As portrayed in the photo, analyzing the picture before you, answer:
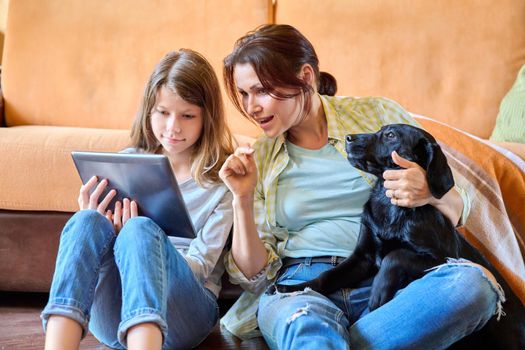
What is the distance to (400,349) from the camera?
112 centimetres

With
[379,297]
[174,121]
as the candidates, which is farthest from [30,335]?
[379,297]

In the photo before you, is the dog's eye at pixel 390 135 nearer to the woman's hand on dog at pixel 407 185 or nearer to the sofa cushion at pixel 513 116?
the woman's hand on dog at pixel 407 185

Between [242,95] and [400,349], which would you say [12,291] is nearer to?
[242,95]

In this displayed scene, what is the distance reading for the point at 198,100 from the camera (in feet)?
4.75

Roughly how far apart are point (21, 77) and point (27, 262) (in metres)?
0.85

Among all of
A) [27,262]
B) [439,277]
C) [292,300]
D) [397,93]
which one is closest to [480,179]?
[439,277]

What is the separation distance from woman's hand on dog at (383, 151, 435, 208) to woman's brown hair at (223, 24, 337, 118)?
29 centimetres

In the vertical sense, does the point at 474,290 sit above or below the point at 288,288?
above

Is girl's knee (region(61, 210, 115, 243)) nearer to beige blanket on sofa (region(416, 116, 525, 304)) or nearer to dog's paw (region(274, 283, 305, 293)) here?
dog's paw (region(274, 283, 305, 293))

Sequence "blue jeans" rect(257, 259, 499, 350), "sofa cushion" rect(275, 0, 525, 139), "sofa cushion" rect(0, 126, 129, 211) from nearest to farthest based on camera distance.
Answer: "blue jeans" rect(257, 259, 499, 350)
"sofa cushion" rect(0, 126, 129, 211)
"sofa cushion" rect(275, 0, 525, 139)

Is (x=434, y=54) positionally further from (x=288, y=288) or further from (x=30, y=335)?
(x=30, y=335)

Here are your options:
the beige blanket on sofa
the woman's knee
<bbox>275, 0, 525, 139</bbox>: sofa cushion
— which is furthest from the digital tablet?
<bbox>275, 0, 525, 139</bbox>: sofa cushion

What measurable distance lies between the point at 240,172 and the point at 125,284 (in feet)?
1.06

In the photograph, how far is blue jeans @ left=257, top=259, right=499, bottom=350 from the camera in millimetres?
1103
